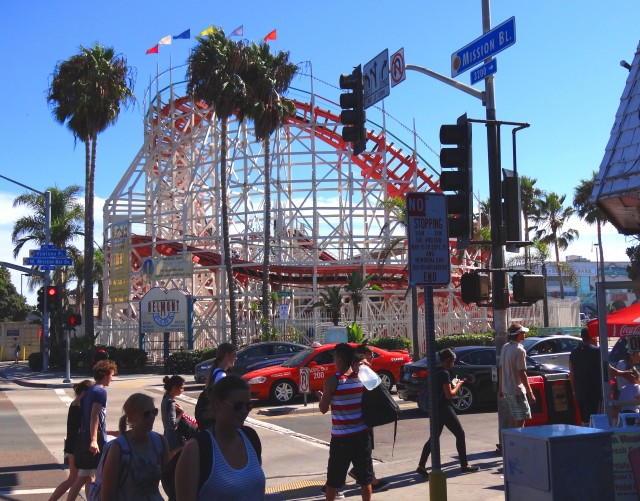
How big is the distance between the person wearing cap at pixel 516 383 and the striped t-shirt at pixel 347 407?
9.28ft

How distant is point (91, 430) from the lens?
705 cm

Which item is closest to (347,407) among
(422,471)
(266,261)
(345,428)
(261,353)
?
(345,428)

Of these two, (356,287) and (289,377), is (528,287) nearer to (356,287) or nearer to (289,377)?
(289,377)

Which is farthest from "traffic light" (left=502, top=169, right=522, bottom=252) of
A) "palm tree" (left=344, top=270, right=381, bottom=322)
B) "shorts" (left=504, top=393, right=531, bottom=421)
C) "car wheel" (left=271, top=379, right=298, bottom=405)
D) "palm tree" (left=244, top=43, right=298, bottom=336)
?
"palm tree" (left=344, top=270, right=381, bottom=322)

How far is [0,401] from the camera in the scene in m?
19.9

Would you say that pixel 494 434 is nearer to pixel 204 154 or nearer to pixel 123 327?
pixel 123 327

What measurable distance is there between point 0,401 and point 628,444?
17602mm

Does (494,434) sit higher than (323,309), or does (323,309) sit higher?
(323,309)

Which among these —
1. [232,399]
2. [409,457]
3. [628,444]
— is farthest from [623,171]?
[409,457]

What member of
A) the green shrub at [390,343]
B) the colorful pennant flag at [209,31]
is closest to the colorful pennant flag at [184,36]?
the colorful pennant flag at [209,31]

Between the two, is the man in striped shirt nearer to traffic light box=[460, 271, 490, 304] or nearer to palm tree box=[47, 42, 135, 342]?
traffic light box=[460, 271, 490, 304]

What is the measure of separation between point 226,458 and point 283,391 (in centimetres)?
1411

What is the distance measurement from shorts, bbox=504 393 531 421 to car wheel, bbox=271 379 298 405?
915 centimetres

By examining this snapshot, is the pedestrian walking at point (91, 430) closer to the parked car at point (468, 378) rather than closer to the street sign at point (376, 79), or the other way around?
the street sign at point (376, 79)
